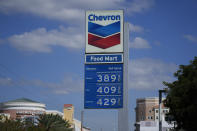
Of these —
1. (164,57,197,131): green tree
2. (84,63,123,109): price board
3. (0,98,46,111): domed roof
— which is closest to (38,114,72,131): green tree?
(164,57,197,131): green tree

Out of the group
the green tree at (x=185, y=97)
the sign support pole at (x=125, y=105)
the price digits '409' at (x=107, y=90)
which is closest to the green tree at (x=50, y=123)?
the green tree at (x=185, y=97)

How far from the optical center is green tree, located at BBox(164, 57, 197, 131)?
90.2ft

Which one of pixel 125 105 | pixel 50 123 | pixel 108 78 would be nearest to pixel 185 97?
pixel 125 105

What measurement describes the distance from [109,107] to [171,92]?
874 centimetres

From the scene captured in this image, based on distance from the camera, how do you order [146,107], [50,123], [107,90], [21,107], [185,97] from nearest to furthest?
[107,90] → [185,97] → [50,123] → [21,107] → [146,107]

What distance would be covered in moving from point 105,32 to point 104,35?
22cm

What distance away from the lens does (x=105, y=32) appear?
24750 mm

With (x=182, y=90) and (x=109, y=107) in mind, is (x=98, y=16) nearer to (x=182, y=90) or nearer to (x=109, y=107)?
(x=109, y=107)

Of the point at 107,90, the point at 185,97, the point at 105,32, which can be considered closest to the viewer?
the point at 107,90

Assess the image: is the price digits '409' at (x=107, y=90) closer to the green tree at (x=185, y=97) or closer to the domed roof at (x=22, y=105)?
the green tree at (x=185, y=97)

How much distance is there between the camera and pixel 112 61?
24281 mm

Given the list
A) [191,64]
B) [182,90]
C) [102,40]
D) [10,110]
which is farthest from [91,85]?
[10,110]

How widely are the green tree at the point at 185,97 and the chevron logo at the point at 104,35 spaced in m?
6.39

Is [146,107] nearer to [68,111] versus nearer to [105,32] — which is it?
[68,111]
